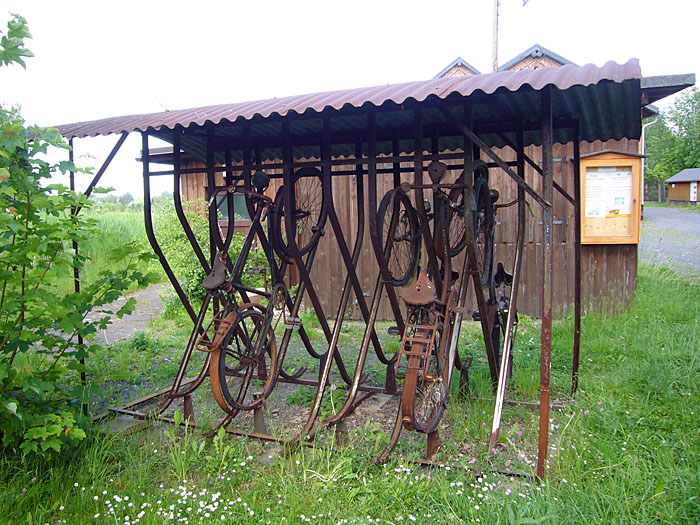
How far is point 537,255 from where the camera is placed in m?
7.03

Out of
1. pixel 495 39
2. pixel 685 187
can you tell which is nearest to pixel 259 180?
pixel 495 39

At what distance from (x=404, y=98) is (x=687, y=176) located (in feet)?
182

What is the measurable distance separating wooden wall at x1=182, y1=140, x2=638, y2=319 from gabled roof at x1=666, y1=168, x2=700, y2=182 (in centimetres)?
4906

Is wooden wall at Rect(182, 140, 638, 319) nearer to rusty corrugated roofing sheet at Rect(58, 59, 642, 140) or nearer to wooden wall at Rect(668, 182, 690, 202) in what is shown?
rusty corrugated roofing sheet at Rect(58, 59, 642, 140)

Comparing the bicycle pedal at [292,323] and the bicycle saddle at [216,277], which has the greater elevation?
the bicycle saddle at [216,277]

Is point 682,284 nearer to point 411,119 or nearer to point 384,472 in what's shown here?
point 411,119

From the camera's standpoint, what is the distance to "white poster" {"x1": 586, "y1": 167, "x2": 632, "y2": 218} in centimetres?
646

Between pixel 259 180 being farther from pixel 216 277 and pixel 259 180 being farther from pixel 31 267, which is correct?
pixel 31 267

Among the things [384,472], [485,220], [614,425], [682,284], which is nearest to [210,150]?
[485,220]

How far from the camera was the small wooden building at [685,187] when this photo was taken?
156ft

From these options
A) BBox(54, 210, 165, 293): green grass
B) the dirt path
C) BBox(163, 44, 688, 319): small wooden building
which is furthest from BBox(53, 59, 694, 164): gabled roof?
BBox(54, 210, 165, 293): green grass

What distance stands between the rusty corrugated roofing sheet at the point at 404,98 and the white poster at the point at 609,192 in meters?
2.30

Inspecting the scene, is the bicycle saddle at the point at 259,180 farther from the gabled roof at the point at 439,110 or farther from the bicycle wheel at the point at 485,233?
the bicycle wheel at the point at 485,233

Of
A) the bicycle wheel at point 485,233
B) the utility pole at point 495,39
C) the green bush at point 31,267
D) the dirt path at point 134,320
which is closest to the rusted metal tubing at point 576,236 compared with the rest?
the bicycle wheel at point 485,233
